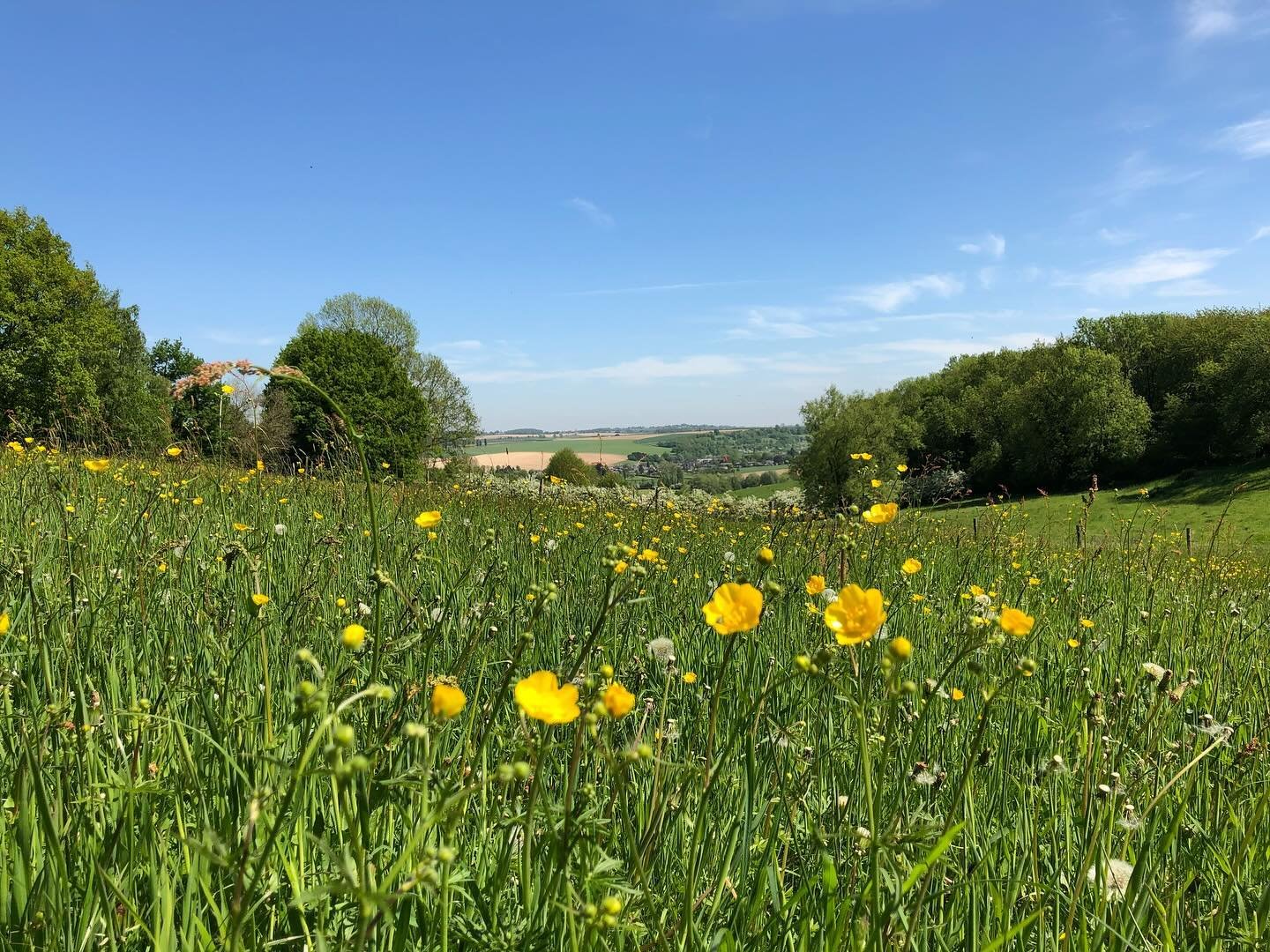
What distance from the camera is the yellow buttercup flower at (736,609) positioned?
1.14 meters

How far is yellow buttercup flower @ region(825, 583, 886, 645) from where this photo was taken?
1.16 m

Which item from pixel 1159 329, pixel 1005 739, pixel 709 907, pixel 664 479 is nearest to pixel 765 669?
pixel 1005 739

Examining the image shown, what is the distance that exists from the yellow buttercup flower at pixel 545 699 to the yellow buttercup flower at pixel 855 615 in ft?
1.56

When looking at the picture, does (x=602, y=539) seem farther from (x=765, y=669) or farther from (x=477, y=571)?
(x=765, y=669)

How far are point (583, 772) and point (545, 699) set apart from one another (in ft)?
3.95

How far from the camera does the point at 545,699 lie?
90 centimetres

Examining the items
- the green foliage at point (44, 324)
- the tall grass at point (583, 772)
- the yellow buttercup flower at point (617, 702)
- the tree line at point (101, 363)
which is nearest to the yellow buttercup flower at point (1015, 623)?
the tall grass at point (583, 772)

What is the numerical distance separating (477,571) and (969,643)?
9.96 ft

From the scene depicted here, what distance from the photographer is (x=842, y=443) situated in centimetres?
4403

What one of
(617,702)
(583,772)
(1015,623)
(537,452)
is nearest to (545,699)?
(617,702)

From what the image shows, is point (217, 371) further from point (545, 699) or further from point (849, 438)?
point (849, 438)

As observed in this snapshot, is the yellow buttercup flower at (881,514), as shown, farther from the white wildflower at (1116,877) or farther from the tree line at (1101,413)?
the tree line at (1101,413)

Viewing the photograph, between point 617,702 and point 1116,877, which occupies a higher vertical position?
point 617,702

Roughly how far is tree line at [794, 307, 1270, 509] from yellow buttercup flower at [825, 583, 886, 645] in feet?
116
